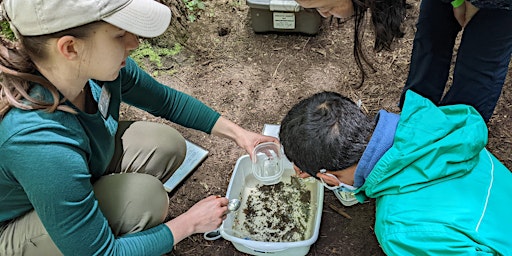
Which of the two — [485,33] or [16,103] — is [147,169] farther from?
[485,33]

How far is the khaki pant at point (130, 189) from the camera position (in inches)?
57.9

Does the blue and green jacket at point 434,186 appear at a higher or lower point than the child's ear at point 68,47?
lower

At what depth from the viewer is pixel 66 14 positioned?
110cm

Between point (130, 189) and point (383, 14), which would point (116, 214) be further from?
point (383, 14)

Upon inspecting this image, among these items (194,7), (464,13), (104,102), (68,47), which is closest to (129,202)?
(104,102)

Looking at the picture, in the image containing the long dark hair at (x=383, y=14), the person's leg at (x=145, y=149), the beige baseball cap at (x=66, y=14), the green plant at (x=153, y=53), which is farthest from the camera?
the green plant at (x=153, y=53)

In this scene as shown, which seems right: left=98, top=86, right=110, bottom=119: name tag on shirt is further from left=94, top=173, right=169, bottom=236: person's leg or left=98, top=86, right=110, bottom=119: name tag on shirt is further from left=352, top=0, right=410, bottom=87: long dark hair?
left=352, top=0, right=410, bottom=87: long dark hair

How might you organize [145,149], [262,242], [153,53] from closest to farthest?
[262,242]
[145,149]
[153,53]

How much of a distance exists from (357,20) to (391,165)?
0.46 m

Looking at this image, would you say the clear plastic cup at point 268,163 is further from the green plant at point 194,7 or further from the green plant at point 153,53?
the green plant at point 194,7

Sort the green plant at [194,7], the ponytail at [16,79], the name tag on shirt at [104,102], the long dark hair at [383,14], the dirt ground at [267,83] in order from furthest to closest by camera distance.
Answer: the green plant at [194,7]
the dirt ground at [267,83]
the name tag on shirt at [104,102]
the long dark hair at [383,14]
the ponytail at [16,79]

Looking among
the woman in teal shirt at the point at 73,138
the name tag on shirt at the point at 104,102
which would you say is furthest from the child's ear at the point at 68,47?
the name tag on shirt at the point at 104,102

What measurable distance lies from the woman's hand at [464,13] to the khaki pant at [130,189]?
1180 millimetres

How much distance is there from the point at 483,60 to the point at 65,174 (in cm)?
144
